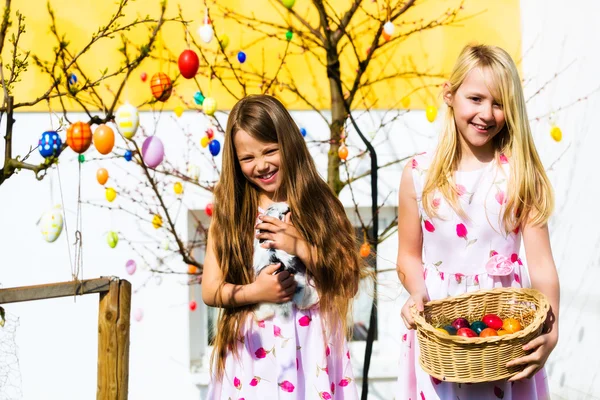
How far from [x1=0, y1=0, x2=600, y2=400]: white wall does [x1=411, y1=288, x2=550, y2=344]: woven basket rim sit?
1821mm

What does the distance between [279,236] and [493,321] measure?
73 cm

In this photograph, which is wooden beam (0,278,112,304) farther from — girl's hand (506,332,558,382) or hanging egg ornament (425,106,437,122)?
hanging egg ornament (425,106,437,122)

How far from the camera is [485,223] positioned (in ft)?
8.78

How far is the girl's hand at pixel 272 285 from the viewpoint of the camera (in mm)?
2615

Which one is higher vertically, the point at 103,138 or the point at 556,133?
the point at 556,133

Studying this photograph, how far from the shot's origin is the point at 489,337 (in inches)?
86.9

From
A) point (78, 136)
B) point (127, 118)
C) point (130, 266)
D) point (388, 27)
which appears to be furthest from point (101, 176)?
point (388, 27)

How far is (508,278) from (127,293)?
1.24 metres

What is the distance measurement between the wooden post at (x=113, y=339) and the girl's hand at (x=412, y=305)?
0.87 metres

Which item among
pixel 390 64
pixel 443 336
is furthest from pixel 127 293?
pixel 390 64

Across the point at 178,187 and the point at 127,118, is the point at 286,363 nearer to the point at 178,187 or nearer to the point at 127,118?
the point at 127,118

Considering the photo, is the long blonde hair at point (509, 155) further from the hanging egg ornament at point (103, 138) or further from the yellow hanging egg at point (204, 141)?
the yellow hanging egg at point (204, 141)

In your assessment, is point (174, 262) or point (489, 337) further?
point (174, 262)

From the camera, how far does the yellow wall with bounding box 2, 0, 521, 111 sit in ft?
14.3
